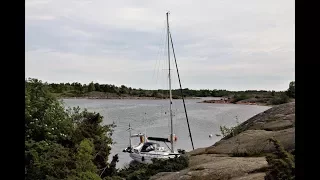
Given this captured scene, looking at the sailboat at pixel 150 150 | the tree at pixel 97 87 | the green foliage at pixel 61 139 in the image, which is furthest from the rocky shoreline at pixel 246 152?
the tree at pixel 97 87

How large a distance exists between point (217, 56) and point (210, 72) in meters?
0.60

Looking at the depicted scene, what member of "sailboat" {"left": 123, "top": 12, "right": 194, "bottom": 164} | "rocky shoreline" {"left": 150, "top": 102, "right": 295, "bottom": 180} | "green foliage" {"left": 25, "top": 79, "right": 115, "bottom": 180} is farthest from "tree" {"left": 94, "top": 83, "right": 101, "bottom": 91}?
"sailboat" {"left": 123, "top": 12, "right": 194, "bottom": 164}

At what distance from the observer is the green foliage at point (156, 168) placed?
12.8 ft

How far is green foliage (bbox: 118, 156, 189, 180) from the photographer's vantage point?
12.8 feet

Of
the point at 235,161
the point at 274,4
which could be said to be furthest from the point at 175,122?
the point at 274,4

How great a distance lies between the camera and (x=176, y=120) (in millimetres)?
4992

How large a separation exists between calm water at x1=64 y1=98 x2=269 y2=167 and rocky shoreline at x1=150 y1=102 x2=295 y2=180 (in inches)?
8.3

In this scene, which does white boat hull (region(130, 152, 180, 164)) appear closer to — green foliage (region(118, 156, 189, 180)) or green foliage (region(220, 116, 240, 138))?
green foliage (region(118, 156, 189, 180))

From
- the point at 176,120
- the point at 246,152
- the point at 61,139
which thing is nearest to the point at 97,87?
the point at 61,139

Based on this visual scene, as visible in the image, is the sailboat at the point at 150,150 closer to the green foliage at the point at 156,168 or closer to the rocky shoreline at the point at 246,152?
the green foliage at the point at 156,168

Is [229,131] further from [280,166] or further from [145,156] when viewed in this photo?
[280,166]

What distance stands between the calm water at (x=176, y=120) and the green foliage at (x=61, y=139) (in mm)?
164
